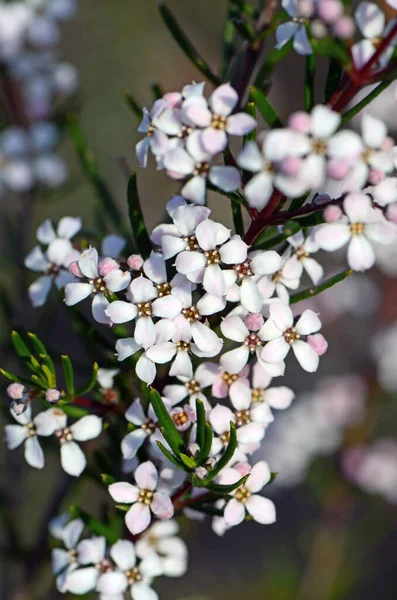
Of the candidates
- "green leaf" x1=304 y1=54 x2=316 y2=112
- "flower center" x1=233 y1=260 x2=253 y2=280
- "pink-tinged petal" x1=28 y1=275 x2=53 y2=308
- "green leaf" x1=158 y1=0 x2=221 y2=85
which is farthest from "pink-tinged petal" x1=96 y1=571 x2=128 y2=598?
"green leaf" x1=158 y1=0 x2=221 y2=85

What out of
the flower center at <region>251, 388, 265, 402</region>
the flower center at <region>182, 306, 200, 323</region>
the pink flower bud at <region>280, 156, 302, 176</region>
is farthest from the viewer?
the flower center at <region>251, 388, 265, 402</region>

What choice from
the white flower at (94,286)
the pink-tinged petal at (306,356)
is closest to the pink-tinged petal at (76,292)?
the white flower at (94,286)

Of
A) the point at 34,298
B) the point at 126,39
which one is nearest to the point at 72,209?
the point at 126,39

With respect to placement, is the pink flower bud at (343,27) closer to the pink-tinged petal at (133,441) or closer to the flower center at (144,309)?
the flower center at (144,309)

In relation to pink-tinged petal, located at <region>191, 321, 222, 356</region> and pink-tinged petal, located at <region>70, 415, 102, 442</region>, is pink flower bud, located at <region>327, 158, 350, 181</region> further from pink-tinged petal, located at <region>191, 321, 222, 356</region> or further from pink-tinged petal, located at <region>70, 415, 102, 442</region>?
pink-tinged petal, located at <region>70, 415, 102, 442</region>

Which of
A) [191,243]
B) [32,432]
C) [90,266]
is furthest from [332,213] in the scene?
[32,432]

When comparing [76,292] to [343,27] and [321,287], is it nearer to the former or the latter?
[321,287]
